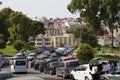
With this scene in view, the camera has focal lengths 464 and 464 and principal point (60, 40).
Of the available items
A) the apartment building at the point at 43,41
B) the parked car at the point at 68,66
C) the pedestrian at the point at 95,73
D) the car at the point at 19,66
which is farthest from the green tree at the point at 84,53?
the apartment building at the point at 43,41

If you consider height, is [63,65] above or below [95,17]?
below

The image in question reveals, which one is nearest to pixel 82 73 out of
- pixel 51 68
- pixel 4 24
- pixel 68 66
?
pixel 68 66

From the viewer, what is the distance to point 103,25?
82625 millimetres

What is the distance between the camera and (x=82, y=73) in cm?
2988

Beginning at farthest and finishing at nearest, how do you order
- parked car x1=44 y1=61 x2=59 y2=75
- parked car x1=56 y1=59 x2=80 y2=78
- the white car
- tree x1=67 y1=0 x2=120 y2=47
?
1. tree x1=67 y1=0 x2=120 y2=47
2. parked car x1=44 y1=61 x2=59 y2=75
3. parked car x1=56 y1=59 x2=80 y2=78
4. the white car

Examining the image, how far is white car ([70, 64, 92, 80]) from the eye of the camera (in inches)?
1140

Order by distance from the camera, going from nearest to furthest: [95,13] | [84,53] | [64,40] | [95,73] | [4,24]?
[95,73] < [84,53] < [95,13] < [4,24] < [64,40]

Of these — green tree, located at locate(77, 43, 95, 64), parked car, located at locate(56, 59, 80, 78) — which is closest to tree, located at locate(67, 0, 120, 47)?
green tree, located at locate(77, 43, 95, 64)

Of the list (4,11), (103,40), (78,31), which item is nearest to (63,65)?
(78,31)

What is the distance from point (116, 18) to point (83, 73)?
162ft

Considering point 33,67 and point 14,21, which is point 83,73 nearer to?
point 33,67

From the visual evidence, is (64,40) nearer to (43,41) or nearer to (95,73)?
(43,41)

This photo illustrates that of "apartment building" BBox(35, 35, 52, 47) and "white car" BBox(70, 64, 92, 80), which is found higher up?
"apartment building" BBox(35, 35, 52, 47)

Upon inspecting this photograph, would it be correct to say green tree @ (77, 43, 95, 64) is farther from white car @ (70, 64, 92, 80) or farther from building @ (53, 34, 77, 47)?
building @ (53, 34, 77, 47)
